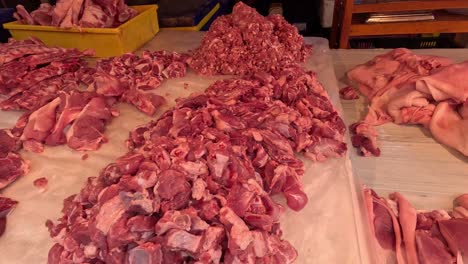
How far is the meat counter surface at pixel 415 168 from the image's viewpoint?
1365mm

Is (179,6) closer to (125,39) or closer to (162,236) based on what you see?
(125,39)

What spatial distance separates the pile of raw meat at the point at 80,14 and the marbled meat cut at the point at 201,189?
3.83ft

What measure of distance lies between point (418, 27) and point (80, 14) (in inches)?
107

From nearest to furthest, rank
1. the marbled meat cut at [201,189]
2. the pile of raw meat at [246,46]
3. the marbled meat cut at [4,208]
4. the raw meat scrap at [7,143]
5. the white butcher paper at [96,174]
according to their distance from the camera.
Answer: the marbled meat cut at [201,189] → the white butcher paper at [96,174] → the marbled meat cut at [4,208] → the raw meat scrap at [7,143] → the pile of raw meat at [246,46]

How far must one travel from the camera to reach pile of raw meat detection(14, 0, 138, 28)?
226 centimetres

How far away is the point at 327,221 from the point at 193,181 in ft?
1.51

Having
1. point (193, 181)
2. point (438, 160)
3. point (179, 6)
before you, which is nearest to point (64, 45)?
point (179, 6)

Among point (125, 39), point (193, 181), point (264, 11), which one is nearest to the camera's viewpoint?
point (193, 181)

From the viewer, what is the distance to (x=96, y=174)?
4.51ft

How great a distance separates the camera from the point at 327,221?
1.12m

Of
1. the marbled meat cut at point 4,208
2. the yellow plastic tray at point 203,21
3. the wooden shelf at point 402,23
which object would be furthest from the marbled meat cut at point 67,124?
the wooden shelf at point 402,23

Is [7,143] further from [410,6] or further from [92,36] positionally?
[410,6]

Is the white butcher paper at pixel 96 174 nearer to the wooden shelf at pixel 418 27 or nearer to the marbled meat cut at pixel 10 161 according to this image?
the marbled meat cut at pixel 10 161

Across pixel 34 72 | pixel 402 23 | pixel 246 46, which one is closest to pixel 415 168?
pixel 246 46
